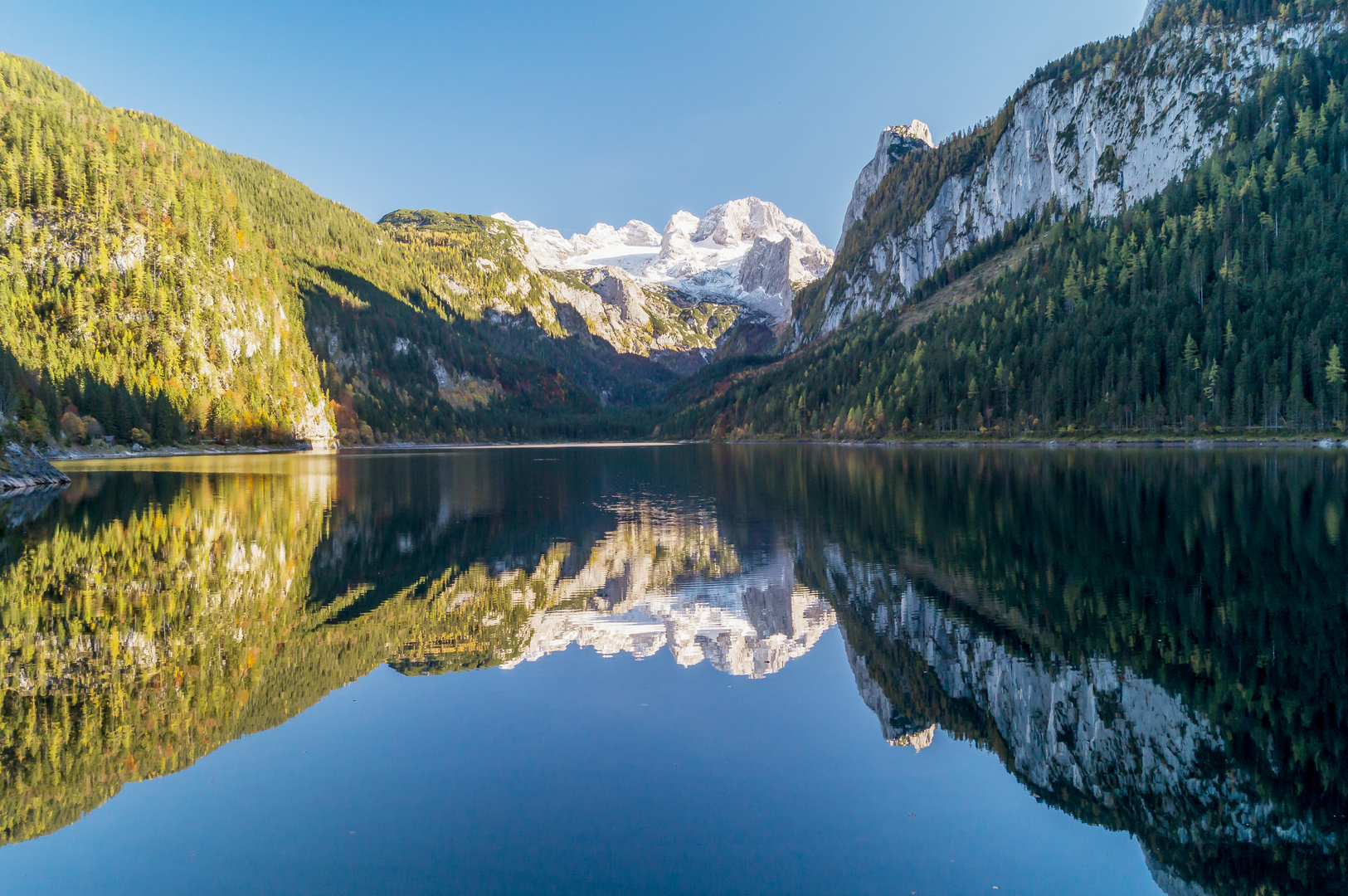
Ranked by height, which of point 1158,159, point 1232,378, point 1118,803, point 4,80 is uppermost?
point 4,80

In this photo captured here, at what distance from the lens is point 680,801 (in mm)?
10594

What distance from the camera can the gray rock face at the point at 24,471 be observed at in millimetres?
57594

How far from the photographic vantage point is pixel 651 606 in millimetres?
22406

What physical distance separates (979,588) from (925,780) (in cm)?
→ 1208

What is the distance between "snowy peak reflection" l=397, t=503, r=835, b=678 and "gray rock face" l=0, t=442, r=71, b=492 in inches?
2156

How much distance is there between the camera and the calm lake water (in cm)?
939

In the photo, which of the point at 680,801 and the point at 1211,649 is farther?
the point at 1211,649

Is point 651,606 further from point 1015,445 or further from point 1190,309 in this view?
point 1190,309

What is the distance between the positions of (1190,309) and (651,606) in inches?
A: 5227

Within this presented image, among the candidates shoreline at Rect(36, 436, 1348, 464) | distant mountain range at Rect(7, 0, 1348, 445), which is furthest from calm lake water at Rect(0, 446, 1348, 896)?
shoreline at Rect(36, 436, 1348, 464)

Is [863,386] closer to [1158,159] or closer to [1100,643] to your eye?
[1158,159]

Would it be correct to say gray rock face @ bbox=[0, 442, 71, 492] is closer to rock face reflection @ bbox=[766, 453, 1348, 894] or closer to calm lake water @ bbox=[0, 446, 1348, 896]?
calm lake water @ bbox=[0, 446, 1348, 896]

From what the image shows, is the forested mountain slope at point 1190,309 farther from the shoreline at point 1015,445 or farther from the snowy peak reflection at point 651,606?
the snowy peak reflection at point 651,606

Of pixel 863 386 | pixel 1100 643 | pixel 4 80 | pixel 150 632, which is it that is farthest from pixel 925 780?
pixel 4 80
